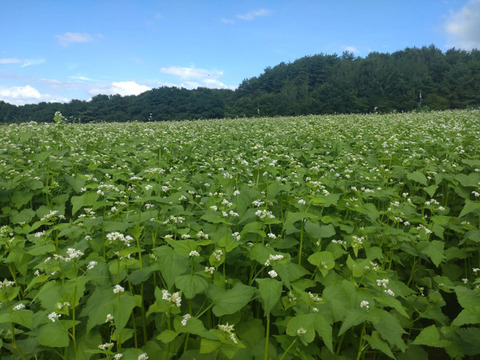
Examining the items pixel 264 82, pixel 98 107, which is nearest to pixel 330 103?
pixel 264 82

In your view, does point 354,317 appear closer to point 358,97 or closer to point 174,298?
point 174,298

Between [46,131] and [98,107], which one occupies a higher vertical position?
[98,107]

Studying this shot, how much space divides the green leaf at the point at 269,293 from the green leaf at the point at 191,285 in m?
0.46

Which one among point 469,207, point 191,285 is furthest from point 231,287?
point 469,207

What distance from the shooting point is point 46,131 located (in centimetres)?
998

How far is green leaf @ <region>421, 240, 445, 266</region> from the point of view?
10.1 feet

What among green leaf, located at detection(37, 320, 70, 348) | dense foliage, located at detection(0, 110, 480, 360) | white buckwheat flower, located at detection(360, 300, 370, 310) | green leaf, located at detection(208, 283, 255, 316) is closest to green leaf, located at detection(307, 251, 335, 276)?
dense foliage, located at detection(0, 110, 480, 360)

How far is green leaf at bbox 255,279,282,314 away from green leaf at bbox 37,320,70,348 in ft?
4.59

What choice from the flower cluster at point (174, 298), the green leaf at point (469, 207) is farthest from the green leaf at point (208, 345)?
the green leaf at point (469, 207)

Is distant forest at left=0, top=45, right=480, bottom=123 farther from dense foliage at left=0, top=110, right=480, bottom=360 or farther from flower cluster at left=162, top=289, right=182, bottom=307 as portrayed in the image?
flower cluster at left=162, top=289, right=182, bottom=307

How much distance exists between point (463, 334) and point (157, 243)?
2.96 metres

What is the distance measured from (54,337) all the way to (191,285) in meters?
1.01

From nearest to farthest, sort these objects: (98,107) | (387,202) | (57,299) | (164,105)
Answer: (57,299), (387,202), (98,107), (164,105)

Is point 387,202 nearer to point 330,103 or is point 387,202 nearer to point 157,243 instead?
point 157,243
